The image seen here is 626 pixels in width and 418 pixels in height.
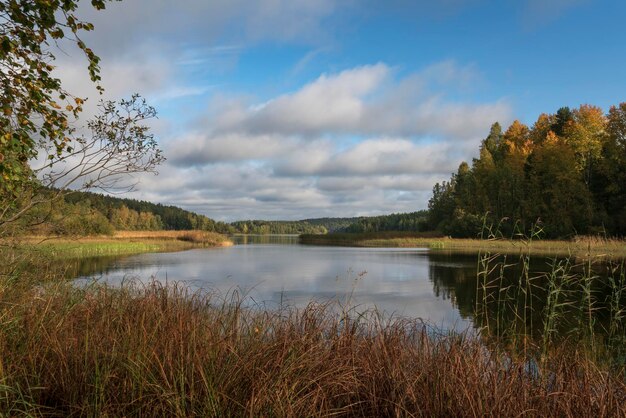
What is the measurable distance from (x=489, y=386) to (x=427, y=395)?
65cm

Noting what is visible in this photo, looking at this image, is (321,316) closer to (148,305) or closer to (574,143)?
(148,305)

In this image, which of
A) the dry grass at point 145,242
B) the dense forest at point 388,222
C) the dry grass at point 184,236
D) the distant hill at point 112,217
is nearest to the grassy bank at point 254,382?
the distant hill at point 112,217

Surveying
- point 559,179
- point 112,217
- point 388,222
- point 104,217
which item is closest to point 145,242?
point 104,217

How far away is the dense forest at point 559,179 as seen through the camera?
152 ft

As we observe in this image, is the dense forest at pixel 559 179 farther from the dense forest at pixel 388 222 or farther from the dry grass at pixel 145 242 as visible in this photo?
the dense forest at pixel 388 222

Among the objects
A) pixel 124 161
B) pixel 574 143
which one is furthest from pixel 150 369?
pixel 574 143

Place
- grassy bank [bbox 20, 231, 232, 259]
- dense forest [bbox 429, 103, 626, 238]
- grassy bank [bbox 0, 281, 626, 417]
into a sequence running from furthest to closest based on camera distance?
dense forest [bbox 429, 103, 626, 238] → grassy bank [bbox 20, 231, 232, 259] → grassy bank [bbox 0, 281, 626, 417]

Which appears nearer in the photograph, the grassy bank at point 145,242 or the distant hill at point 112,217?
the distant hill at point 112,217

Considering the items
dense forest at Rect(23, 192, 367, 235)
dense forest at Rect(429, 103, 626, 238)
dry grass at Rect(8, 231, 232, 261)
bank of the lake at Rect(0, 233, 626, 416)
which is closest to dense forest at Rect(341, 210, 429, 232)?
dense forest at Rect(23, 192, 367, 235)

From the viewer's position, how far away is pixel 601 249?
34.3 meters

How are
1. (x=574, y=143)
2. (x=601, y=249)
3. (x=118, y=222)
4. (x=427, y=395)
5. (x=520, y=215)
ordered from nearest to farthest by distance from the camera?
(x=427, y=395)
(x=601, y=249)
(x=574, y=143)
(x=520, y=215)
(x=118, y=222)

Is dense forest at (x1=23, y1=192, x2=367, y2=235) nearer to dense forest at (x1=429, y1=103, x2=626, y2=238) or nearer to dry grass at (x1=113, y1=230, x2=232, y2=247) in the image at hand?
dry grass at (x1=113, y1=230, x2=232, y2=247)

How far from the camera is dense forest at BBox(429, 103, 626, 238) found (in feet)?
152

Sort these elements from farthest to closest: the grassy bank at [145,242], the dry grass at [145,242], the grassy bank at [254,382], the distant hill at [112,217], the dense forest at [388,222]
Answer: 1. the dense forest at [388,222]
2. the grassy bank at [145,242]
3. the dry grass at [145,242]
4. the distant hill at [112,217]
5. the grassy bank at [254,382]
